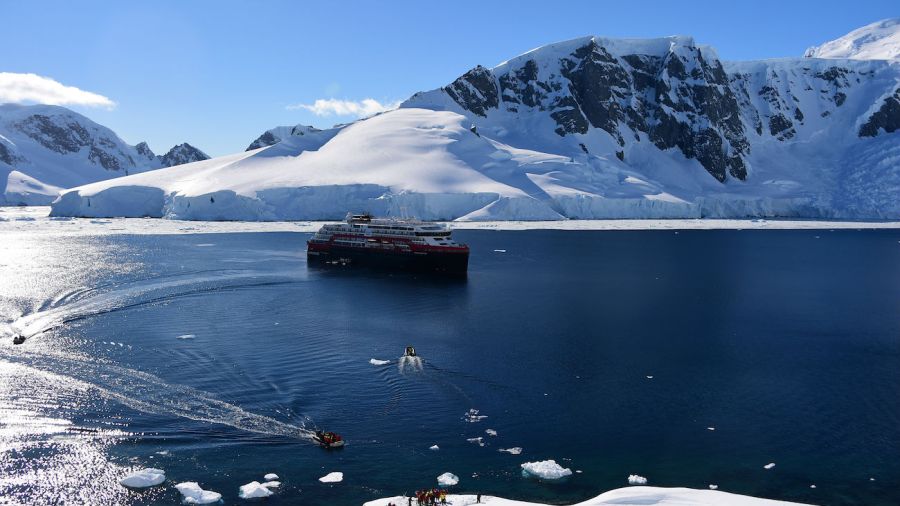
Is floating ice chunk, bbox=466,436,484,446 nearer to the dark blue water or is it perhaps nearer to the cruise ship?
the dark blue water

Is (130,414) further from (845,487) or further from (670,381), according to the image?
(845,487)

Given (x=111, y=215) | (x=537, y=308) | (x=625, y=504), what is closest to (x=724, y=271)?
(x=537, y=308)

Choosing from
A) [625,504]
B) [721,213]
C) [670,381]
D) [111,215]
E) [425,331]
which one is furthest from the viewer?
[721,213]

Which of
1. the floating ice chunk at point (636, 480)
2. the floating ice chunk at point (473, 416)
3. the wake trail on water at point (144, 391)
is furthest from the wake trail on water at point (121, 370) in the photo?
the floating ice chunk at point (636, 480)

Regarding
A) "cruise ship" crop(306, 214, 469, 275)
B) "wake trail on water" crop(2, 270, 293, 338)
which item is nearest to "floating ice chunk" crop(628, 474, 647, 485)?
"wake trail on water" crop(2, 270, 293, 338)

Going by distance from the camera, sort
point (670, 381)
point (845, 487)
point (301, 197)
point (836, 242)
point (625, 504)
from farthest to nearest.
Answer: point (301, 197) < point (836, 242) < point (670, 381) < point (845, 487) < point (625, 504)

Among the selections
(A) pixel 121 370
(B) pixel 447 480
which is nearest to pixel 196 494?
(B) pixel 447 480
